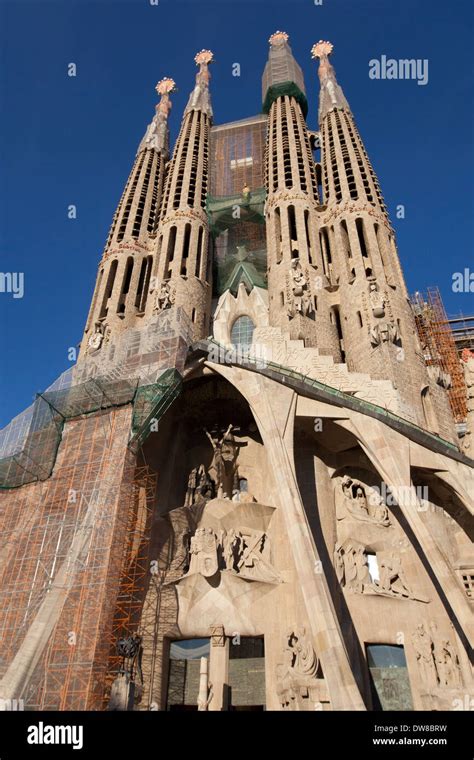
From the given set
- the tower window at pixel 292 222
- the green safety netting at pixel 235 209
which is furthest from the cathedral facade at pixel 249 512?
the green safety netting at pixel 235 209

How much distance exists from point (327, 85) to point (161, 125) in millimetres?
10786

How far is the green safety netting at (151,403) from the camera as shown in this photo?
14.9 m

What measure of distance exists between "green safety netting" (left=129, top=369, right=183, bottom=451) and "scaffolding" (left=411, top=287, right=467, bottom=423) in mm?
12377

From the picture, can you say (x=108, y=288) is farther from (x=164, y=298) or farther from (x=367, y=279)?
(x=367, y=279)

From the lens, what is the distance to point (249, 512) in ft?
52.8

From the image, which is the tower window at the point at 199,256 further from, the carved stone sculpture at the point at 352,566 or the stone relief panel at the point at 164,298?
the carved stone sculpture at the point at 352,566

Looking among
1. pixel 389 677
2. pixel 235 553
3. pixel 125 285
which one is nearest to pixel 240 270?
pixel 125 285

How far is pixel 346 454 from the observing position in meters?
17.0

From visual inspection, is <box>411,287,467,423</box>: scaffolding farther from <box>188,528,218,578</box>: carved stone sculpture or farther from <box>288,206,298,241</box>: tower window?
<box>188,528,218,578</box>: carved stone sculpture

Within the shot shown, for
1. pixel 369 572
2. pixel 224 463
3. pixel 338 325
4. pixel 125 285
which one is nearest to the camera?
pixel 369 572

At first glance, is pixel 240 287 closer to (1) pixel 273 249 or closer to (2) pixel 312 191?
(1) pixel 273 249

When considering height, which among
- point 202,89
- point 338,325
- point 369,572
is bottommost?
point 369,572

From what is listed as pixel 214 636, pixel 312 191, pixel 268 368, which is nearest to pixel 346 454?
pixel 268 368

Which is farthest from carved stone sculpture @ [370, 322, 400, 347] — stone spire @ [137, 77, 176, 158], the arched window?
stone spire @ [137, 77, 176, 158]
